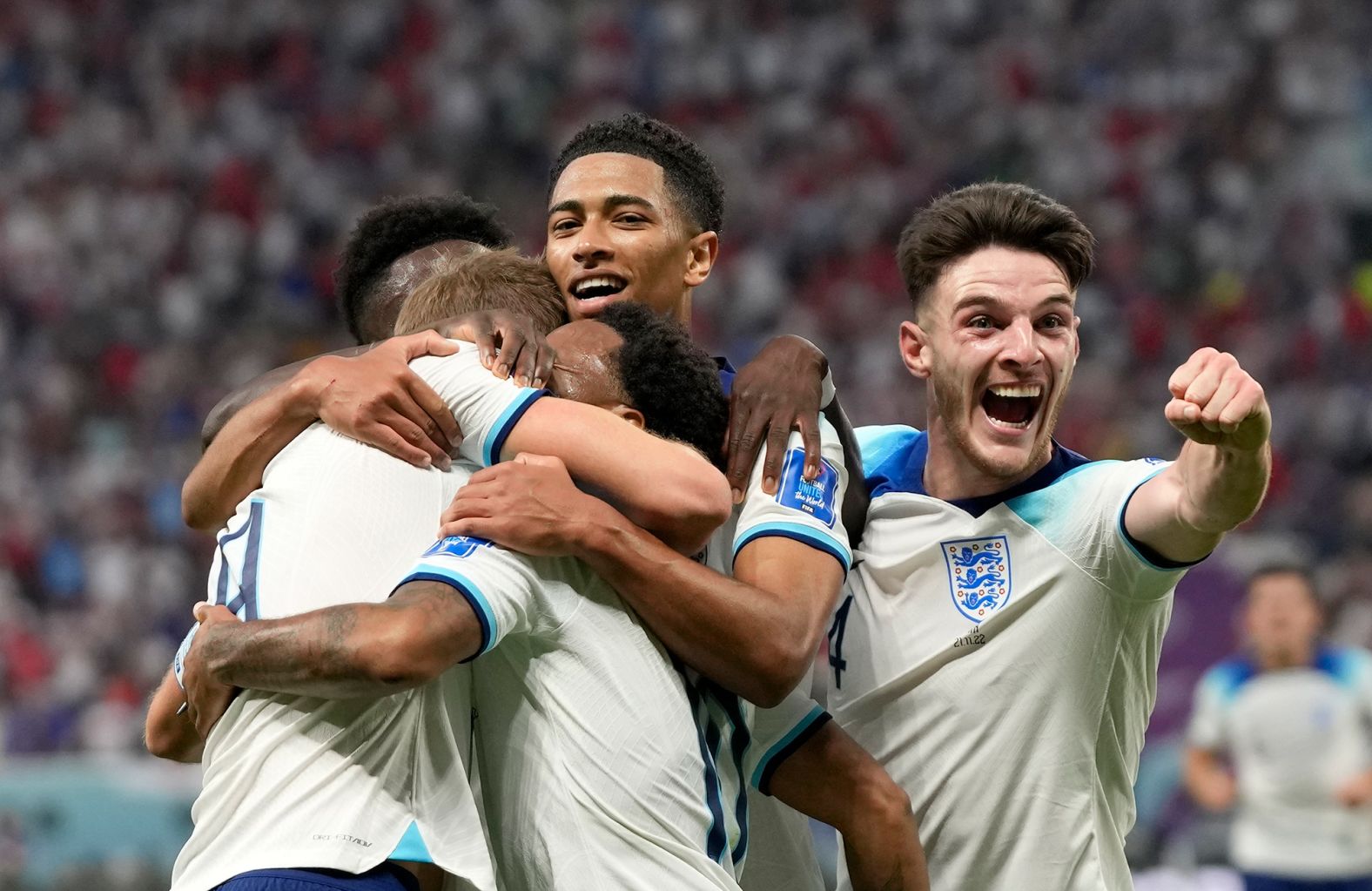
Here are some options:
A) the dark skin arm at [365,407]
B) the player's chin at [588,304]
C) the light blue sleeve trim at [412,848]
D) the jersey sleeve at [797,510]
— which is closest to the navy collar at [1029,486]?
the jersey sleeve at [797,510]

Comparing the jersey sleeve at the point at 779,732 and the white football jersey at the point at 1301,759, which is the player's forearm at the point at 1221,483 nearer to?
the jersey sleeve at the point at 779,732

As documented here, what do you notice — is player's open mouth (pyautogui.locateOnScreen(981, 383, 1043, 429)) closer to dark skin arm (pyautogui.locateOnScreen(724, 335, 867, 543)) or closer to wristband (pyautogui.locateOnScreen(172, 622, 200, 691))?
dark skin arm (pyautogui.locateOnScreen(724, 335, 867, 543))

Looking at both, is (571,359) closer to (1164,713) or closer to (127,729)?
(1164,713)

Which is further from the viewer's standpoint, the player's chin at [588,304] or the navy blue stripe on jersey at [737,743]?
the player's chin at [588,304]

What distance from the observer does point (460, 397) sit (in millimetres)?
3162

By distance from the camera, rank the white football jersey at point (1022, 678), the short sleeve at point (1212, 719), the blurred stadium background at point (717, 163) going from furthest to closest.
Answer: the blurred stadium background at point (717, 163) → the short sleeve at point (1212, 719) → the white football jersey at point (1022, 678)

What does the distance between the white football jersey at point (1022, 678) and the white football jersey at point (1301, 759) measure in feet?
13.4

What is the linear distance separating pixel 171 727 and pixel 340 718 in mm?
661

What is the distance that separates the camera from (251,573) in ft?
9.92

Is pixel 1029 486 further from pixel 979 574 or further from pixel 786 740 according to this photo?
pixel 786 740

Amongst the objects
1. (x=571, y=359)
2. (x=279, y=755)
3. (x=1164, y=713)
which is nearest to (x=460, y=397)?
(x=571, y=359)

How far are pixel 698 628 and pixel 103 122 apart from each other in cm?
1491

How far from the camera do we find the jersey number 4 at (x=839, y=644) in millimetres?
3793

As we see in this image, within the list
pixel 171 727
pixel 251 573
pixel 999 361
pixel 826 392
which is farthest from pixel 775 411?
pixel 171 727
